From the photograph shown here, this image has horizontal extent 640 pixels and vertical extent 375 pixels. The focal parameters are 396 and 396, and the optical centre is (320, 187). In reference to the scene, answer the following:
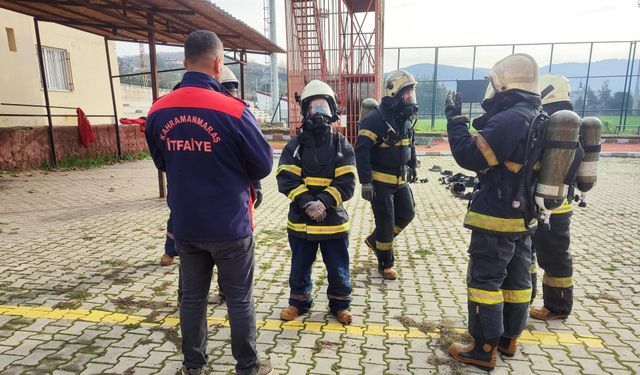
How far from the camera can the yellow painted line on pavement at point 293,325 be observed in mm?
3174

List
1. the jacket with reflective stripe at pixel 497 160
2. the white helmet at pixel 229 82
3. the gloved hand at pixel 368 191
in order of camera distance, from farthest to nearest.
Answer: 1. the gloved hand at pixel 368 191
2. the white helmet at pixel 229 82
3. the jacket with reflective stripe at pixel 497 160

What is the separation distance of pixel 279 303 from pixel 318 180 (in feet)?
4.33

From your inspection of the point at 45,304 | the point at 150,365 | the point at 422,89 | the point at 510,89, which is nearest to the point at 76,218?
the point at 45,304

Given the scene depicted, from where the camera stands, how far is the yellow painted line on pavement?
10.4 ft

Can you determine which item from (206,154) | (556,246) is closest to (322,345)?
(206,154)

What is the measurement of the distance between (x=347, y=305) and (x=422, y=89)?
2080 cm

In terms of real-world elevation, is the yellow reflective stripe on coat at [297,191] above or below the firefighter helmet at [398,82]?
below

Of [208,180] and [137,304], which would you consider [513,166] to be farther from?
[137,304]

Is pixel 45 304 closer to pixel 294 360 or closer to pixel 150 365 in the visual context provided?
pixel 150 365

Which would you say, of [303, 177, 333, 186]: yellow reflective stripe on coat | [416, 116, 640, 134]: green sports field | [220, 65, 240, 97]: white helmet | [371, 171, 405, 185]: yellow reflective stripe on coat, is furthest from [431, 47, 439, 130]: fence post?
[303, 177, 333, 186]: yellow reflective stripe on coat

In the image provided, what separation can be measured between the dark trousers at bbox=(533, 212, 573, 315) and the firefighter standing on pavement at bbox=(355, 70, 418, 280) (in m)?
1.42

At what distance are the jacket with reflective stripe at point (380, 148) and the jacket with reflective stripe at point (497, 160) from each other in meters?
1.40

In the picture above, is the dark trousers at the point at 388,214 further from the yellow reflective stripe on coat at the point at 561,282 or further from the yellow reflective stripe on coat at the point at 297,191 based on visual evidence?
the yellow reflective stripe on coat at the point at 561,282

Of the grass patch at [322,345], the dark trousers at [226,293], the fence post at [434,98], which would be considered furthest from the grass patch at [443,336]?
the fence post at [434,98]
